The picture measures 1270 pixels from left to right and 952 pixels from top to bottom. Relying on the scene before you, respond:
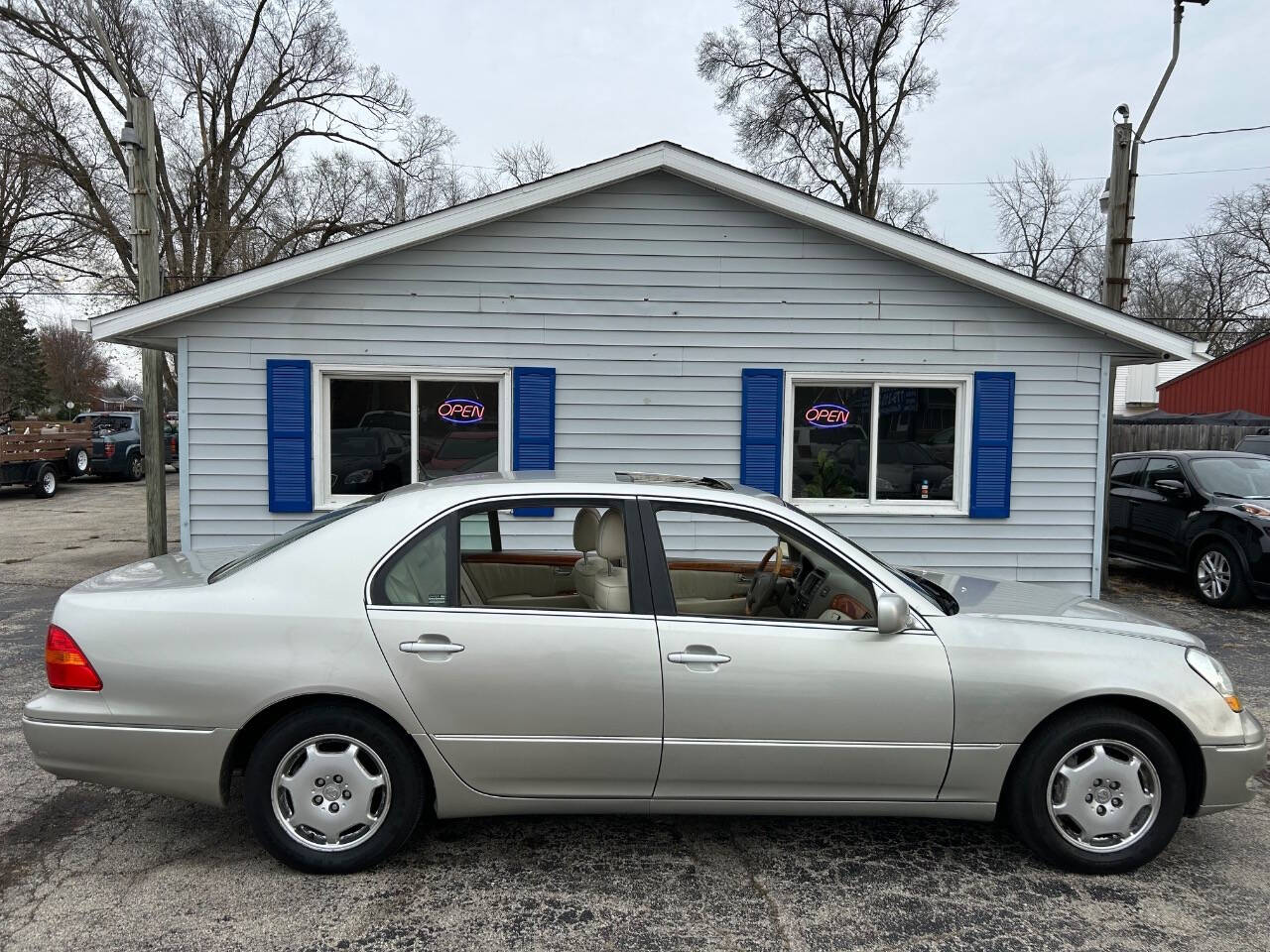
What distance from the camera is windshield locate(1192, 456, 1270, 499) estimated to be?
30.2 feet

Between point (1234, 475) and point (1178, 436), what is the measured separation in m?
11.5

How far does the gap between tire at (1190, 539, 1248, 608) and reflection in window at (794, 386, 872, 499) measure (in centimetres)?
386

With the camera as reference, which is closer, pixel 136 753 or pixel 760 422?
pixel 136 753

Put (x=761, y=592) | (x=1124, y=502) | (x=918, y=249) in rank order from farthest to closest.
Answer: (x=1124, y=502), (x=918, y=249), (x=761, y=592)

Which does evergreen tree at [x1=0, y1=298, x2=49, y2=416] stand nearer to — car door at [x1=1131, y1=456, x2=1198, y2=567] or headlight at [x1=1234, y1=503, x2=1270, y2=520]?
car door at [x1=1131, y1=456, x2=1198, y2=567]

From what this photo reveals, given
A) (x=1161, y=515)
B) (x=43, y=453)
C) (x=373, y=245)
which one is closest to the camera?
(x=373, y=245)

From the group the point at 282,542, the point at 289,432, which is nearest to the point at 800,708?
Result: the point at 282,542

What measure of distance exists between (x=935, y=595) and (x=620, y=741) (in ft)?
4.85

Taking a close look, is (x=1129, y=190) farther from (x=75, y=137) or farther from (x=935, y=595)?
(x=75, y=137)

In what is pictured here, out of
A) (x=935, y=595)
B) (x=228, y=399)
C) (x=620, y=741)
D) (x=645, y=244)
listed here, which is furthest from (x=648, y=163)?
(x=620, y=741)

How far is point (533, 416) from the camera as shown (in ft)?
26.1

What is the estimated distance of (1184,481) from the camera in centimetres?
959

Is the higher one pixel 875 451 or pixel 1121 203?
pixel 1121 203

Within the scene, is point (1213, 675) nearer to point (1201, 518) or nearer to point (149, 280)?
point (1201, 518)
